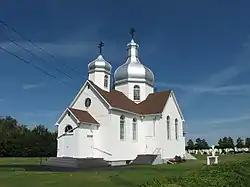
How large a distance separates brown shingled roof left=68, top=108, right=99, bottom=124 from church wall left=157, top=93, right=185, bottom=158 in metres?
8.07

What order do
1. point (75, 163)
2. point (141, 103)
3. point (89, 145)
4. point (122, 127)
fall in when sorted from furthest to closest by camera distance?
point (141, 103) < point (122, 127) < point (89, 145) < point (75, 163)

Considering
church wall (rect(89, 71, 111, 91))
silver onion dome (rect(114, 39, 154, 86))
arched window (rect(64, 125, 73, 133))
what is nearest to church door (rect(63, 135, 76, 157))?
arched window (rect(64, 125, 73, 133))

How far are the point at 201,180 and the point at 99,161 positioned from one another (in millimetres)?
22865

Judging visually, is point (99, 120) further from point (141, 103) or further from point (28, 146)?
point (28, 146)

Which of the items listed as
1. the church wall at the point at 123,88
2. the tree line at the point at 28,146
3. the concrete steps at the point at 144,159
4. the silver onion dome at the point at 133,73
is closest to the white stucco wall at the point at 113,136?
the concrete steps at the point at 144,159

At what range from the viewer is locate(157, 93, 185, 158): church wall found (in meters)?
37.8

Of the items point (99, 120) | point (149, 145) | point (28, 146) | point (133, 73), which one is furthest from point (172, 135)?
point (28, 146)

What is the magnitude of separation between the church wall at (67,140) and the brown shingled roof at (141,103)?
15.2 feet

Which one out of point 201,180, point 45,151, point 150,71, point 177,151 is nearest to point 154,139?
point 177,151

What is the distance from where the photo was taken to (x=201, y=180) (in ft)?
34.1

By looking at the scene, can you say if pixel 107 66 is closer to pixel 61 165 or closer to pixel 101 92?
pixel 101 92

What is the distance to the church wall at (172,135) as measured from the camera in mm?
37844

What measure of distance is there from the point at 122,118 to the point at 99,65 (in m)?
9.66

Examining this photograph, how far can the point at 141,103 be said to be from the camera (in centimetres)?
4172
